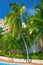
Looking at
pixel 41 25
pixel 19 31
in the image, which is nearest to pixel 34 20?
pixel 41 25

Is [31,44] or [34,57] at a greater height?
[31,44]

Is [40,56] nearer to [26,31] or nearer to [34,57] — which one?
[34,57]

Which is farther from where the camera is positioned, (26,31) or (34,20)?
(26,31)

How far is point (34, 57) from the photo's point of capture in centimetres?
Answer: 3294

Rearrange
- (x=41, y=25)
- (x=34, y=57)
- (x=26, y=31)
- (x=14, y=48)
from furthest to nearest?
1. (x=14, y=48)
2. (x=26, y=31)
3. (x=34, y=57)
4. (x=41, y=25)

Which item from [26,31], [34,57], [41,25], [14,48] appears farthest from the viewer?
[14,48]

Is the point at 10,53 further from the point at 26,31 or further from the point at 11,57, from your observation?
the point at 26,31

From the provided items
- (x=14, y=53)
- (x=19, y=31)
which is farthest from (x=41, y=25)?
(x=14, y=53)

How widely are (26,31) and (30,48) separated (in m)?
4.39

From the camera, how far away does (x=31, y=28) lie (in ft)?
99.1

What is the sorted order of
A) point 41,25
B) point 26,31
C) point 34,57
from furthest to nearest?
1. point 26,31
2. point 34,57
3. point 41,25

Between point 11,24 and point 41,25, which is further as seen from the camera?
point 11,24

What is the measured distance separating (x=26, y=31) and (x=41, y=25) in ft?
22.0

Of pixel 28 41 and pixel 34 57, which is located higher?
pixel 28 41
